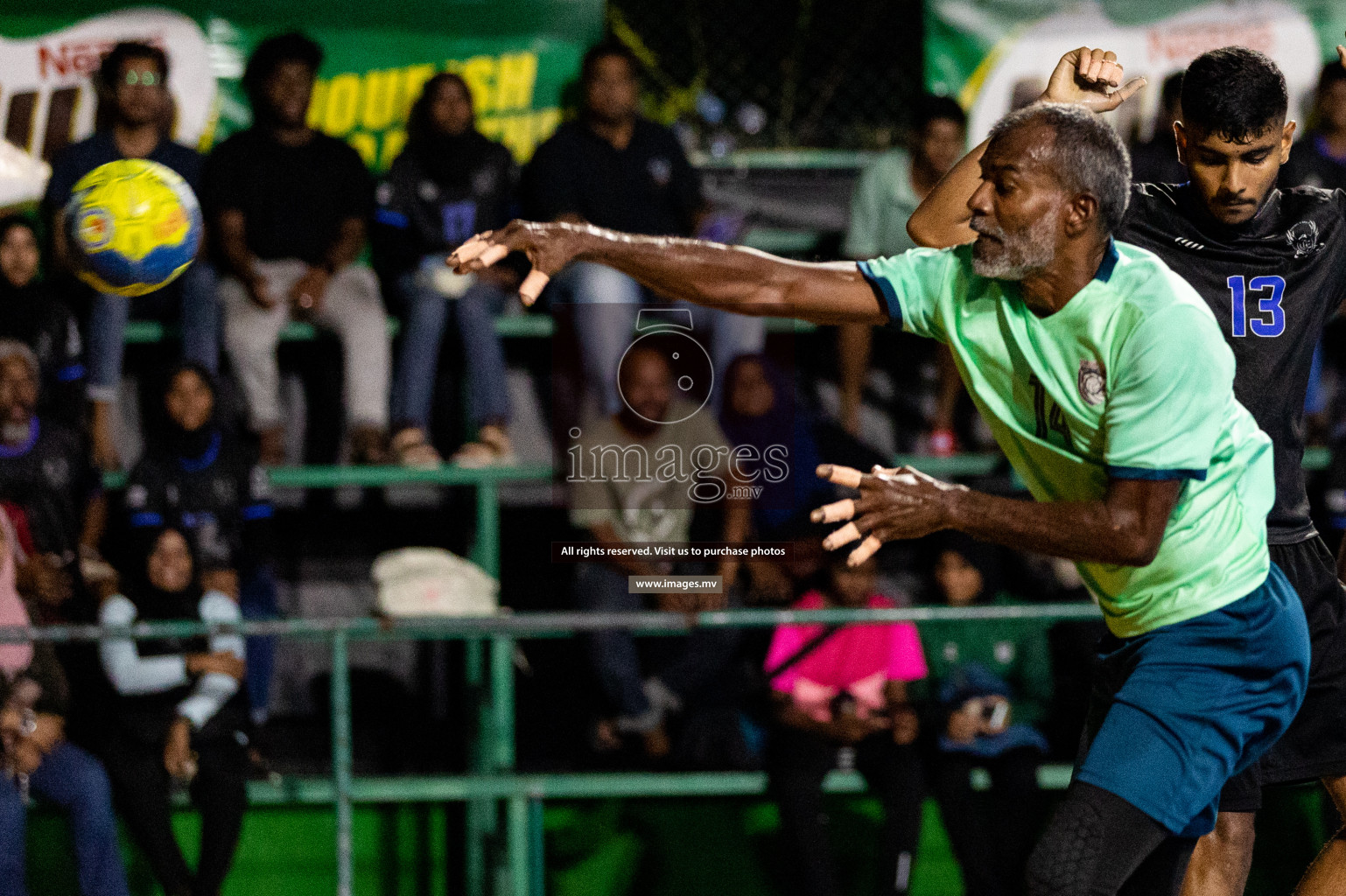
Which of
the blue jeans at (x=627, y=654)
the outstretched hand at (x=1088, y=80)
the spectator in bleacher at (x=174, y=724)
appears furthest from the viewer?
the blue jeans at (x=627, y=654)

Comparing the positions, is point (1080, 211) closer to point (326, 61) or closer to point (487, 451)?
point (487, 451)

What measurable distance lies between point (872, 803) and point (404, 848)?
1784 millimetres

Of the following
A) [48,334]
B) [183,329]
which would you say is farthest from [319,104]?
[48,334]

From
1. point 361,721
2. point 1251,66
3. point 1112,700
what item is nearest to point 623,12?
point 361,721

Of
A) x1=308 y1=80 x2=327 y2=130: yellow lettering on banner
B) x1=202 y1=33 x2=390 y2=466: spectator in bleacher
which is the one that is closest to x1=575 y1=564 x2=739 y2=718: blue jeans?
x1=202 y1=33 x2=390 y2=466: spectator in bleacher

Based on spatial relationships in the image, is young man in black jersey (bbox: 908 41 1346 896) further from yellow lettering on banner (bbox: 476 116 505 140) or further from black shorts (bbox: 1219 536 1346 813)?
yellow lettering on banner (bbox: 476 116 505 140)

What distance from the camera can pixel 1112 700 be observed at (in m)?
3.24

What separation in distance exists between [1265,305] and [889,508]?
123 cm

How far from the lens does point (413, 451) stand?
6.30 meters

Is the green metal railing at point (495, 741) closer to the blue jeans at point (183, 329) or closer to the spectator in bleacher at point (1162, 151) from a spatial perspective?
the blue jeans at point (183, 329)

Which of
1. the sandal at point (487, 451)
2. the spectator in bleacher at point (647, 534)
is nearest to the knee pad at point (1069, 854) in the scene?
the spectator in bleacher at point (647, 534)

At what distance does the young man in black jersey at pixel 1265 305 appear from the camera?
3.55 m

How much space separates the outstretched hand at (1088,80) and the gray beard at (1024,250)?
0.73 meters

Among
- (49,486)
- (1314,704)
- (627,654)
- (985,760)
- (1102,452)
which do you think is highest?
(1102,452)
